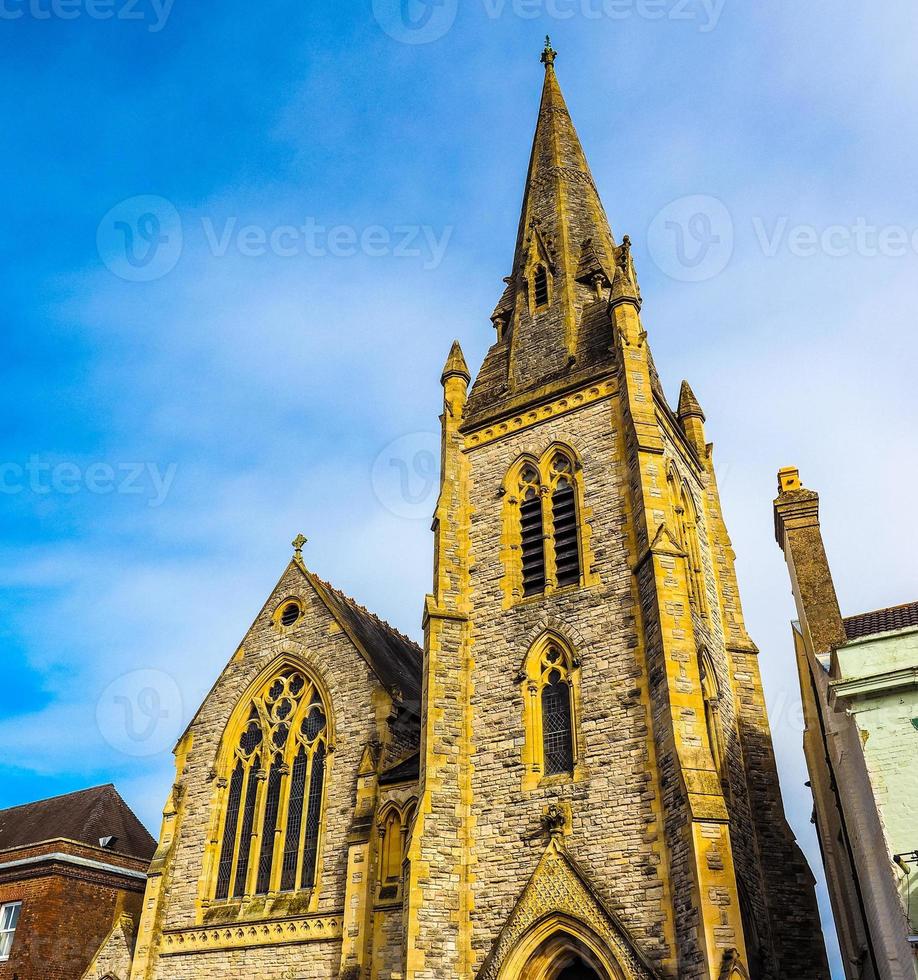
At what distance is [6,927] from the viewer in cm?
2577

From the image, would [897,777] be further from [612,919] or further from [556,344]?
[556,344]

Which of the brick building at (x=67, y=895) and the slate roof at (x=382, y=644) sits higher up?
the slate roof at (x=382, y=644)

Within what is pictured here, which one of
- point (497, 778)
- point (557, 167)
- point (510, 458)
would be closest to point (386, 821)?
point (497, 778)

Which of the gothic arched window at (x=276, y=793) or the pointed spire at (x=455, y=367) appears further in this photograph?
the pointed spire at (x=455, y=367)

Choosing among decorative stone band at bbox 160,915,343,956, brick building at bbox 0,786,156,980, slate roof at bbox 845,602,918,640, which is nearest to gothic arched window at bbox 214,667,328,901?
decorative stone band at bbox 160,915,343,956

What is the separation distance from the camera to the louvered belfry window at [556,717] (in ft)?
62.9

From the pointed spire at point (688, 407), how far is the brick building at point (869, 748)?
823 centimetres

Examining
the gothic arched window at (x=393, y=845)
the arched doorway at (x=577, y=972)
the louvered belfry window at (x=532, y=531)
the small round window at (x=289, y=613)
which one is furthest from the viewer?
the small round window at (x=289, y=613)

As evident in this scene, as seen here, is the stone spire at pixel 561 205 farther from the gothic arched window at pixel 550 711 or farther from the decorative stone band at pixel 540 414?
the gothic arched window at pixel 550 711

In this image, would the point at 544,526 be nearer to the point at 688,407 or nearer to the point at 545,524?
the point at 545,524

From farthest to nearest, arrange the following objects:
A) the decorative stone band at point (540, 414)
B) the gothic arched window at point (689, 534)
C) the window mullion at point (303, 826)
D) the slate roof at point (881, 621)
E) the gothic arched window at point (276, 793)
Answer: the decorative stone band at point (540, 414) → the gothic arched window at point (689, 534) → the gothic arched window at point (276, 793) → the window mullion at point (303, 826) → the slate roof at point (881, 621)

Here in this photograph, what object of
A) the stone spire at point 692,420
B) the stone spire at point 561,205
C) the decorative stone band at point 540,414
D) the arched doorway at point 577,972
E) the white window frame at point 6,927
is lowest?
the arched doorway at point 577,972

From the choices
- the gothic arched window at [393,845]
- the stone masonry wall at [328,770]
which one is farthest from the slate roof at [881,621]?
the stone masonry wall at [328,770]

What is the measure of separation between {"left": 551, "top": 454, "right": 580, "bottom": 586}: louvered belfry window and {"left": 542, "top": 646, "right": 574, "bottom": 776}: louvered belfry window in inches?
74.2
